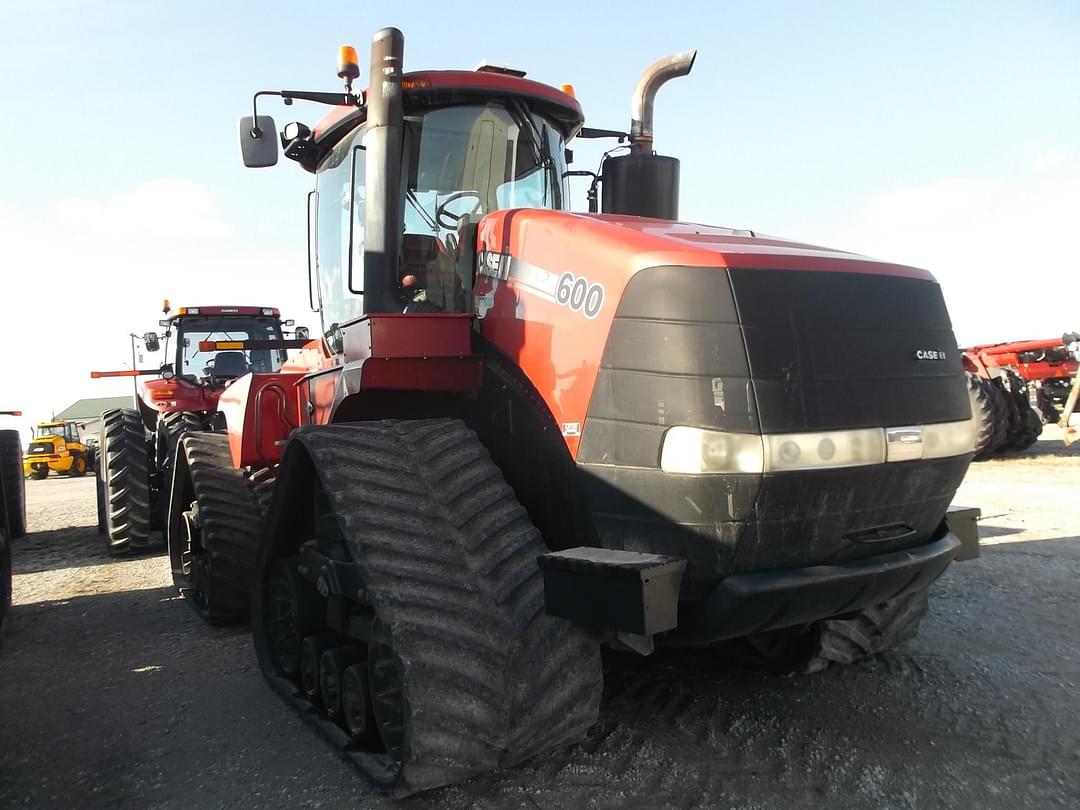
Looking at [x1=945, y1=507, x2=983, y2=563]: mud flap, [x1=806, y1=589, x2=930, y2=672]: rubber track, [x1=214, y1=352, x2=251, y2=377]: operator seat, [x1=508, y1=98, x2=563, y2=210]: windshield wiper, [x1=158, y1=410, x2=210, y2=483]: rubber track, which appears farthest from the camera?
[x1=214, y1=352, x2=251, y2=377]: operator seat

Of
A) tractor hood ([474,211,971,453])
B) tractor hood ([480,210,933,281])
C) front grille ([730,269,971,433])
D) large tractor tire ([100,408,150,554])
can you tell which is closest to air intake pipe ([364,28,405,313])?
tractor hood ([480,210,933,281])

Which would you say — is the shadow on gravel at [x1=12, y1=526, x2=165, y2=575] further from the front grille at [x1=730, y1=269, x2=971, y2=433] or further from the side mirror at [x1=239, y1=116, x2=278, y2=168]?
the front grille at [x1=730, y1=269, x2=971, y2=433]

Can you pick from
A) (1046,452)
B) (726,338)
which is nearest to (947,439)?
(726,338)

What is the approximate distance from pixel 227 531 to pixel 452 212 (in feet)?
8.22

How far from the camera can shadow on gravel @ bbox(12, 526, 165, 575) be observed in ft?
26.0

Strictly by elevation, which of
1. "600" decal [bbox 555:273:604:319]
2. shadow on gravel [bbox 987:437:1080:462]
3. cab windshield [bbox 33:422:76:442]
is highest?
"600" decal [bbox 555:273:604:319]

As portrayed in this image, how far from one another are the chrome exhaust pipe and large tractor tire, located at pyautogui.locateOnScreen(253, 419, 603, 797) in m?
2.06

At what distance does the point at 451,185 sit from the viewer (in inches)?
149

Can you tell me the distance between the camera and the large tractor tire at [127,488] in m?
7.91

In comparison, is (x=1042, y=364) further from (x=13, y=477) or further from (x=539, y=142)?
(x=13, y=477)

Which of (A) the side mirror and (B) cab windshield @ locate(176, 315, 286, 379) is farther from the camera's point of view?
(B) cab windshield @ locate(176, 315, 286, 379)

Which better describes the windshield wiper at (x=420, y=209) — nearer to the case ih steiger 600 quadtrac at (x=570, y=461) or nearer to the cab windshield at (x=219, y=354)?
the case ih steiger 600 quadtrac at (x=570, y=461)

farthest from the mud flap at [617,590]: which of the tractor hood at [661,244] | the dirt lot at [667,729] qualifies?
the tractor hood at [661,244]

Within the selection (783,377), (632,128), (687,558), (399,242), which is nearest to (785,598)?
(687,558)
